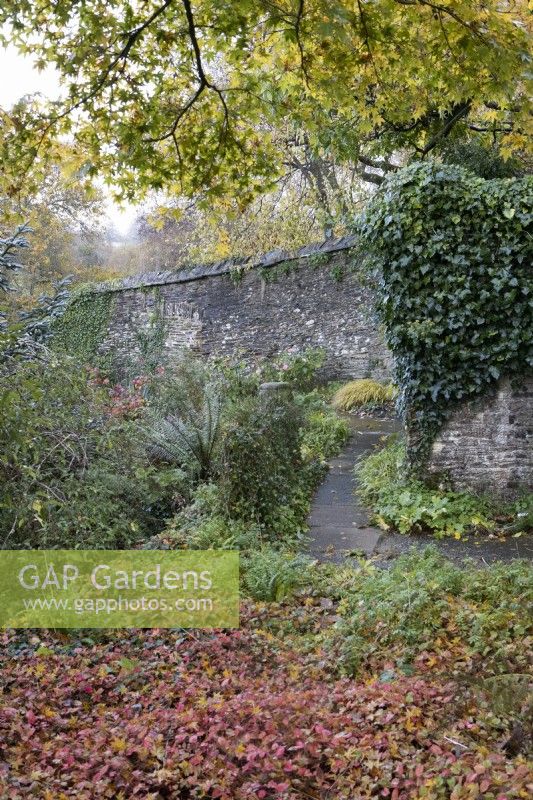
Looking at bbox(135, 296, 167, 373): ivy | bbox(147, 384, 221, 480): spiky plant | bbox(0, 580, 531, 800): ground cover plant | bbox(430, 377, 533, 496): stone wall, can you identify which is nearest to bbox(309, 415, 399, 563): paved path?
bbox(430, 377, 533, 496): stone wall

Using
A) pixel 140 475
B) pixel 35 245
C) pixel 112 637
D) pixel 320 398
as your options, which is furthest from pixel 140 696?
pixel 35 245

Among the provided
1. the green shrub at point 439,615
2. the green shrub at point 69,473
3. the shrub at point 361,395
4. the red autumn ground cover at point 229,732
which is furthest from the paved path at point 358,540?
the shrub at point 361,395

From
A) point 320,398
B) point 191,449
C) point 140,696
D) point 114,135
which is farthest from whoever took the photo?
point 320,398

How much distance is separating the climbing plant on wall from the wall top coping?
17.8 feet

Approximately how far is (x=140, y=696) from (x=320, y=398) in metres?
8.43

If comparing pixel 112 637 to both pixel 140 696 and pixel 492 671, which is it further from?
pixel 492 671

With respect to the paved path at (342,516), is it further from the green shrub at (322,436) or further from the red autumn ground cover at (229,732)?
the red autumn ground cover at (229,732)

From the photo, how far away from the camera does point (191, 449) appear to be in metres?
7.47

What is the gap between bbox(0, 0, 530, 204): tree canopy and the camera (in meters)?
4.01

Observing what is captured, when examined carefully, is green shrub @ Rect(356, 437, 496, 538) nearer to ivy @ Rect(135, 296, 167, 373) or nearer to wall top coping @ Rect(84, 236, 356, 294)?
wall top coping @ Rect(84, 236, 356, 294)

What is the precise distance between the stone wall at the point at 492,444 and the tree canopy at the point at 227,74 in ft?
8.86

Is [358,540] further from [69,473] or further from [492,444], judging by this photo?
[69,473]

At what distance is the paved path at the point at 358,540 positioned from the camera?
19.3ft

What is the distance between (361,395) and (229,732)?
8.68 m
